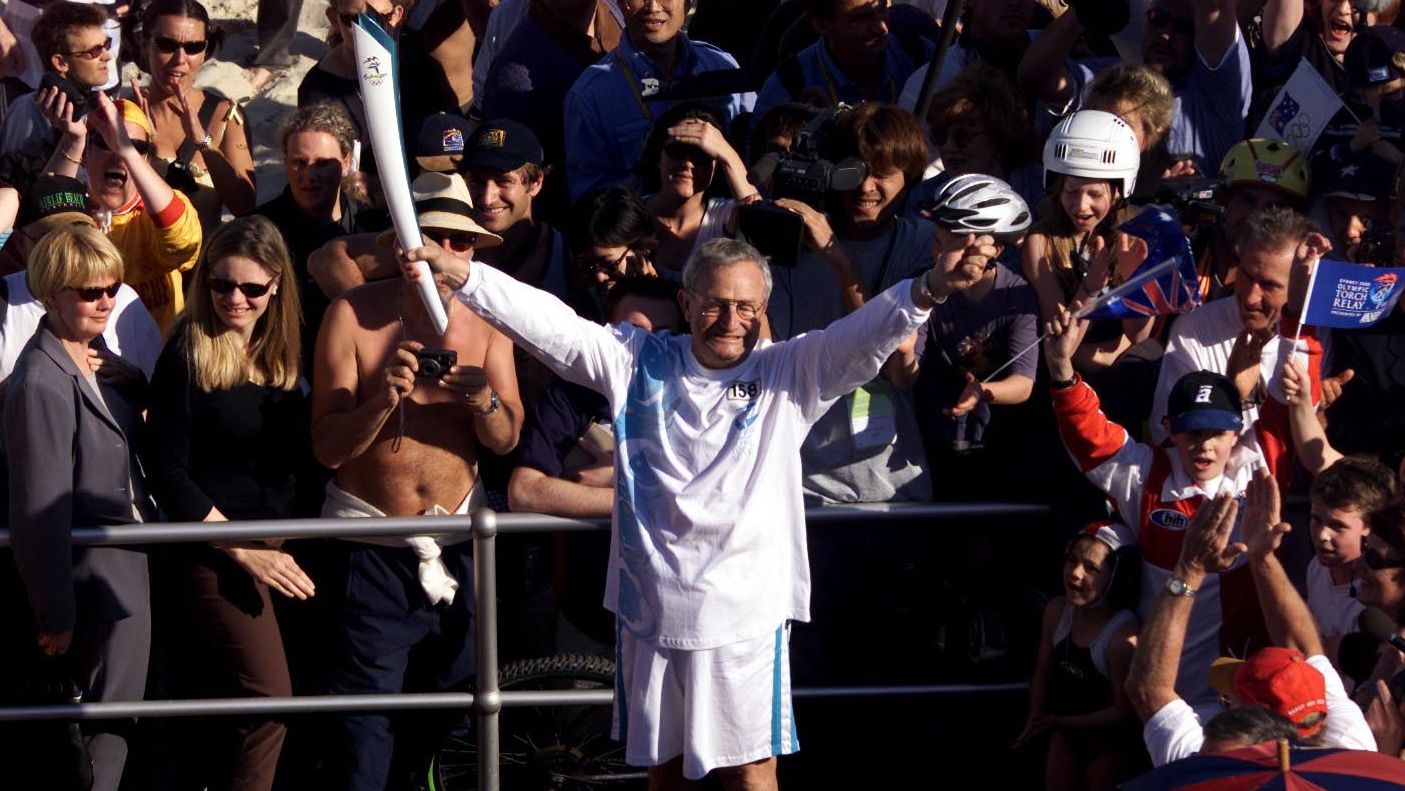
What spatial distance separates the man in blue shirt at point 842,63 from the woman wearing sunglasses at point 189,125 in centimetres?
211

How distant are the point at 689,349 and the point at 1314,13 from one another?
3.73 m

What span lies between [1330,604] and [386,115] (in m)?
3.01

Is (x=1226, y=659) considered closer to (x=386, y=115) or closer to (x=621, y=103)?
(x=386, y=115)

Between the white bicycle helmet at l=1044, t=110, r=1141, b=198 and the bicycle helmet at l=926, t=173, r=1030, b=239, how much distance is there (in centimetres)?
89

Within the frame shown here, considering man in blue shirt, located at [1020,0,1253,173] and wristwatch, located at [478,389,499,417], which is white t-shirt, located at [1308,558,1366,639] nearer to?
man in blue shirt, located at [1020,0,1253,173]

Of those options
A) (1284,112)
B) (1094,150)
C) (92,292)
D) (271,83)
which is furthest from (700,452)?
(271,83)

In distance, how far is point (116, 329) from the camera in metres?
6.84

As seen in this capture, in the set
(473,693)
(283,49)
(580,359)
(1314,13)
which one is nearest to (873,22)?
(1314,13)

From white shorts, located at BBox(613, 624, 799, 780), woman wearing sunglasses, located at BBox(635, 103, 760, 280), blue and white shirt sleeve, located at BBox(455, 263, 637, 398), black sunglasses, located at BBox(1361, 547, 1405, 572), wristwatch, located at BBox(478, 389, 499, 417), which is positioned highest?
woman wearing sunglasses, located at BBox(635, 103, 760, 280)

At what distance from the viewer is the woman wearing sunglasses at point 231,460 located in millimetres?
6398

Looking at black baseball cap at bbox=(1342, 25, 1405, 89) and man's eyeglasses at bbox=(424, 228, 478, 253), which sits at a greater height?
black baseball cap at bbox=(1342, 25, 1405, 89)

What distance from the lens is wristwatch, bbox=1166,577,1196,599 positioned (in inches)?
219

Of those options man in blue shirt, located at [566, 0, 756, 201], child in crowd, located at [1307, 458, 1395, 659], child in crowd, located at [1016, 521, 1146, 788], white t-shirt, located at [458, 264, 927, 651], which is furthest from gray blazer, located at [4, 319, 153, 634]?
child in crowd, located at [1307, 458, 1395, 659]

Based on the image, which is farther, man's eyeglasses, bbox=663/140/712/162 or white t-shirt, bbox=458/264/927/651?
man's eyeglasses, bbox=663/140/712/162
